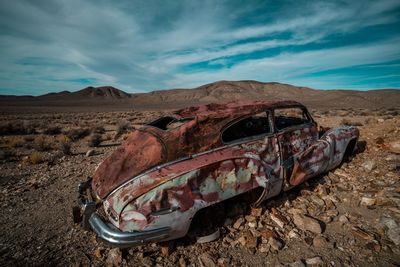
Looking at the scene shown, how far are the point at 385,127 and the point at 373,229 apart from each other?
15.8 ft

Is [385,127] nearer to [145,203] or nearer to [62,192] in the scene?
[145,203]

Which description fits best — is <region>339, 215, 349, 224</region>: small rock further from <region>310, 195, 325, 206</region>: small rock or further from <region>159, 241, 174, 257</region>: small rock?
<region>159, 241, 174, 257</region>: small rock

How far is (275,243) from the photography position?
2746 millimetres

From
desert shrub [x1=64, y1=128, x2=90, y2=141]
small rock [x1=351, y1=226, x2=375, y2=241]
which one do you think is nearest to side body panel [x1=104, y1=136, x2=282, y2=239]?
small rock [x1=351, y1=226, x2=375, y2=241]

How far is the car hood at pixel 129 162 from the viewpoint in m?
2.68

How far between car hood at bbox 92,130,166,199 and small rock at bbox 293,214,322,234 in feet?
6.59

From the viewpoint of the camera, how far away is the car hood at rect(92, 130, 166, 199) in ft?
8.80

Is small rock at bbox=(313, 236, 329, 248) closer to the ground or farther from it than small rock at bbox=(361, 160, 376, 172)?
closer to the ground

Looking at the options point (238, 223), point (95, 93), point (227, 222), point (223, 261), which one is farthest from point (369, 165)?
point (95, 93)

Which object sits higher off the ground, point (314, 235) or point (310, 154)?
point (310, 154)

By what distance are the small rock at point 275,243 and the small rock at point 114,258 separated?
1.77m

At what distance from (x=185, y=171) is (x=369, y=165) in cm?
379

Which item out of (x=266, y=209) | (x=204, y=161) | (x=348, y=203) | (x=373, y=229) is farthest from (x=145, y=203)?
(x=348, y=203)

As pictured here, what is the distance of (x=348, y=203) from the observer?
345 cm
